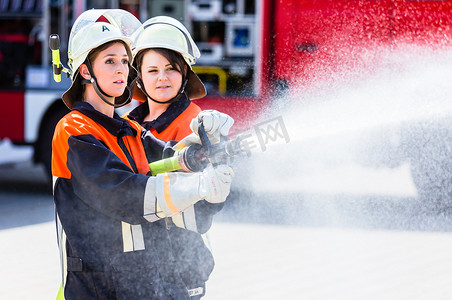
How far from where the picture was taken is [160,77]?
2891 millimetres

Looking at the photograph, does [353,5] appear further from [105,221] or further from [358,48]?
[105,221]

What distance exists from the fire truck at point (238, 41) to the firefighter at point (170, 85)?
3.65m

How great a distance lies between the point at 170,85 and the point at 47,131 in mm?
5581

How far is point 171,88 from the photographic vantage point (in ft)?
9.53

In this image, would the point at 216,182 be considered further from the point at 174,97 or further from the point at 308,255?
the point at 308,255

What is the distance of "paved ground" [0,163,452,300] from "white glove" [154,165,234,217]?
92.6 inches

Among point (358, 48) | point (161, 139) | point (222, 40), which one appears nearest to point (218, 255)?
Answer: point (358, 48)

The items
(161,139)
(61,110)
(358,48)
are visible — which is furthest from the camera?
(61,110)

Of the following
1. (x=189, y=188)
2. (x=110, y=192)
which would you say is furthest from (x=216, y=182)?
(x=110, y=192)

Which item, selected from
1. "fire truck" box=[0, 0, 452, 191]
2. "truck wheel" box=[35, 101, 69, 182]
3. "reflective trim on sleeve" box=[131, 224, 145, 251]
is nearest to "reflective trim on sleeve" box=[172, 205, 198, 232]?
"reflective trim on sleeve" box=[131, 224, 145, 251]

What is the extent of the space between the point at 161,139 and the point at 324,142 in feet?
16.2

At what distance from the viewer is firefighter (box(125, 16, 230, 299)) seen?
267 cm

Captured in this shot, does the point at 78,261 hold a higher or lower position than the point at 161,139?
lower

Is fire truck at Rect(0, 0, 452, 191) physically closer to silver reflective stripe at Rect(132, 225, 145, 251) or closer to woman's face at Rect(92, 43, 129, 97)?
woman's face at Rect(92, 43, 129, 97)
